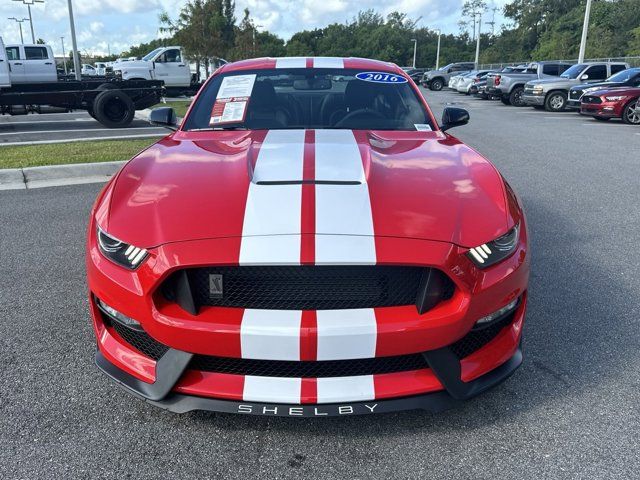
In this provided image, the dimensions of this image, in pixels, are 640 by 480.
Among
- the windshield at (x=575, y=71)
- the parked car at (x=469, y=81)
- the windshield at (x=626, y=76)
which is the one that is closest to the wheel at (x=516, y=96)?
the windshield at (x=575, y=71)

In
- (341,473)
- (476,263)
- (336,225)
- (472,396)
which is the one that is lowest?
(341,473)

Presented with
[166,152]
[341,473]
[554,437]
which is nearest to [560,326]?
[554,437]

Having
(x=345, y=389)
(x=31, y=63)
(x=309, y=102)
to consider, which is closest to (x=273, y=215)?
(x=345, y=389)

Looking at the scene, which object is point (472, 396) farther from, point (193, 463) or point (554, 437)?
point (193, 463)

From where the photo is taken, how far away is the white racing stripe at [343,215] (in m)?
1.89

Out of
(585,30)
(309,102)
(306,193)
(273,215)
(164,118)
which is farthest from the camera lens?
(585,30)

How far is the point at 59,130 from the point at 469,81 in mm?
23565

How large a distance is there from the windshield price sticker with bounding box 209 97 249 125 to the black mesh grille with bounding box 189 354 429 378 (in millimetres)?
1801

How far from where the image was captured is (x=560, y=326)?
9.91ft

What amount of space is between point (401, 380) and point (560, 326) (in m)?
1.53

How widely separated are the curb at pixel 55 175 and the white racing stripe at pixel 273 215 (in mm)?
4896

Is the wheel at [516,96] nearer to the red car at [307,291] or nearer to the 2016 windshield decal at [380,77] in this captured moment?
the 2016 windshield decal at [380,77]

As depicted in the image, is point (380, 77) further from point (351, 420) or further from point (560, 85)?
point (560, 85)

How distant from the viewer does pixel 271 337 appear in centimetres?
183
